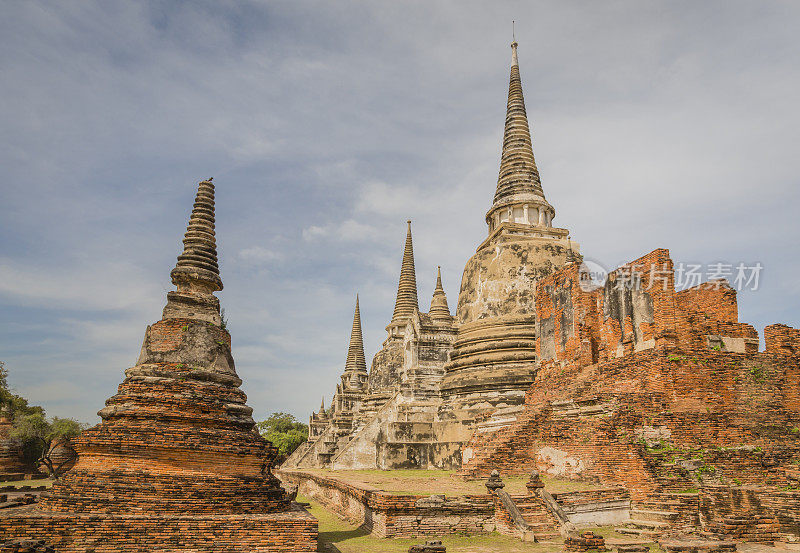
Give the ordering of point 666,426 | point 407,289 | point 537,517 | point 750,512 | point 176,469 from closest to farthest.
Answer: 1. point 176,469
2. point 750,512
3. point 537,517
4. point 666,426
5. point 407,289

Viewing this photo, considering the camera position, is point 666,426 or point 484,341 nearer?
point 666,426

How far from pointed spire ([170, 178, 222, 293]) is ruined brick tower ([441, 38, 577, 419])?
1070 centimetres

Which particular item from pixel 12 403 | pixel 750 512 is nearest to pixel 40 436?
pixel 12 403

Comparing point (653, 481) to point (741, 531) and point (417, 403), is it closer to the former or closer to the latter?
point (741, 531)

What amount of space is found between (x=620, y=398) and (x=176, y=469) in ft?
29.2

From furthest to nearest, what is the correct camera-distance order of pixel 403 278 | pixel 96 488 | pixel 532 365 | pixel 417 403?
pixel 403 278 < pixel 417 403 < pixel 532 365 < pixel 96 488

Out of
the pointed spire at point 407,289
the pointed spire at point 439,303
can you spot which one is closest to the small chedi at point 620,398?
the pointed spire at point 439,303

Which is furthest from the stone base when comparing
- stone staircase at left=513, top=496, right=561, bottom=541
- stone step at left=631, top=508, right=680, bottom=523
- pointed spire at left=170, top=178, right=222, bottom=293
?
stone step at left=631, top=508, right=680, bottom=523

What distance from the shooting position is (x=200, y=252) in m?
12.1

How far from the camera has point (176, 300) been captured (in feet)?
37.3

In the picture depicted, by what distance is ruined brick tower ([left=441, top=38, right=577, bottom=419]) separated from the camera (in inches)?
784

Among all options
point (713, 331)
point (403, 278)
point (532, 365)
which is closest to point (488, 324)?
point (532, 365)

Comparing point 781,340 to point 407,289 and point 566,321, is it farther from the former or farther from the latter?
point 407,289

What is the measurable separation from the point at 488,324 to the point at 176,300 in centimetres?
1245
